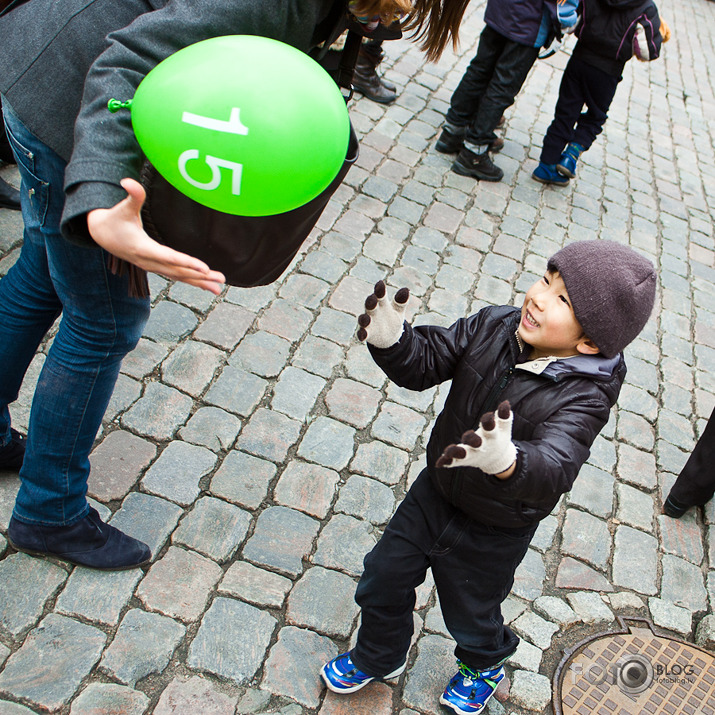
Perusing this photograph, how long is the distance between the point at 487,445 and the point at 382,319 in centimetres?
47

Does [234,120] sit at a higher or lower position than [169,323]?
higher

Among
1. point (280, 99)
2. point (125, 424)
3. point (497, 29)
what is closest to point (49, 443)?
point (125, 424)

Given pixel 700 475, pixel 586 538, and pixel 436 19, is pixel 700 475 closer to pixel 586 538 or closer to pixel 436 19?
pixel 586 538

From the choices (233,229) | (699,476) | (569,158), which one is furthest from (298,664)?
(569,158)

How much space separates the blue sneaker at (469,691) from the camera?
2.38 metres

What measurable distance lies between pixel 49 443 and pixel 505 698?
1640 mm

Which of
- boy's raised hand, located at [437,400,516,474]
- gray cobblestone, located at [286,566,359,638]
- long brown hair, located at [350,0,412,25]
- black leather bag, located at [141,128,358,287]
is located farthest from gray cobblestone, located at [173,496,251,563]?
long brown hair, located at [350,0,412,25]

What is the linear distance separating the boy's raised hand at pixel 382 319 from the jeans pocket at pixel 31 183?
810 mm

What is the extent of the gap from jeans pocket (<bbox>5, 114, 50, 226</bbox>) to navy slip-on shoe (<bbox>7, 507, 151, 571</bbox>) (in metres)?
1.00

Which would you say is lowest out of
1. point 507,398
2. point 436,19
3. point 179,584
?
point 179,584

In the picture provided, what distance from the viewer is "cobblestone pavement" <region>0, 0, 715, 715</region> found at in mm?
2354

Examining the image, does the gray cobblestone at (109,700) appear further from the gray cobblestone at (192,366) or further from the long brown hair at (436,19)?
the long brown hair at (436,19)

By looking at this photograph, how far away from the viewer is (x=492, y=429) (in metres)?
1.55

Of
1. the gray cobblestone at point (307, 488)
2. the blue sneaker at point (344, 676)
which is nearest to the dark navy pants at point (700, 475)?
the gray cobblestone at point (307, 488)
